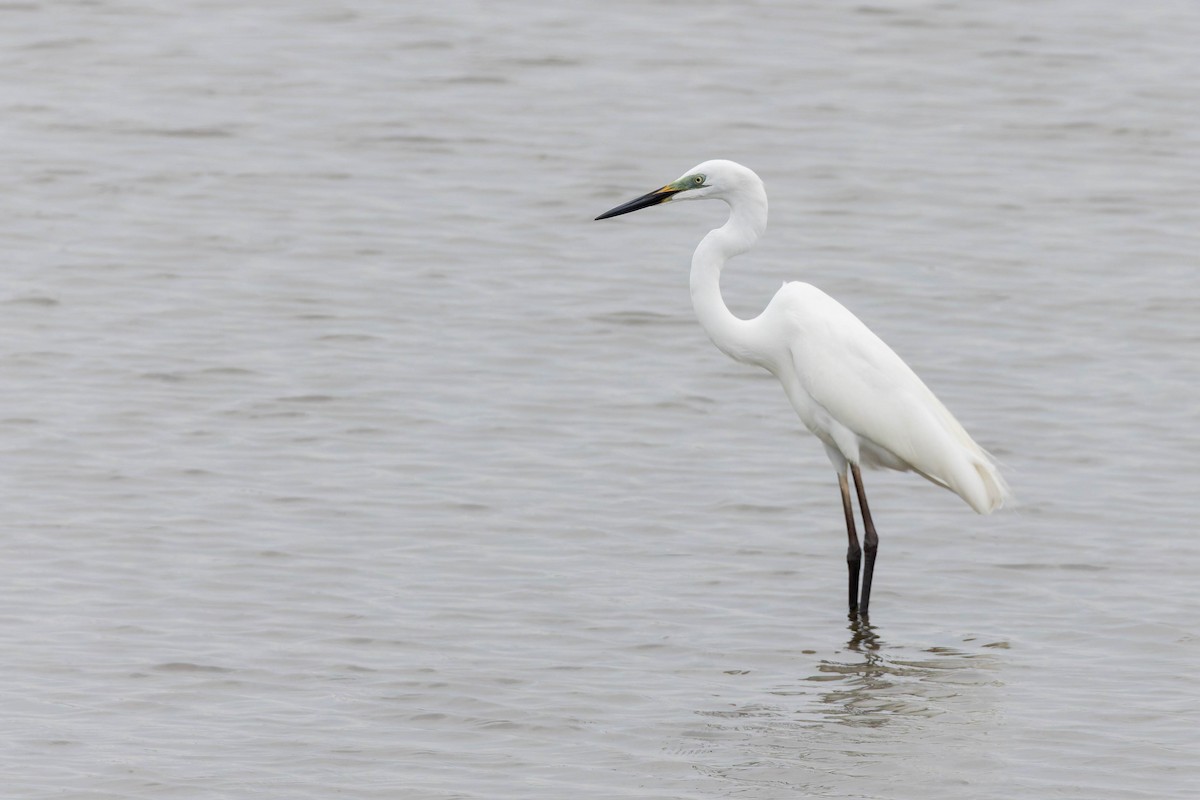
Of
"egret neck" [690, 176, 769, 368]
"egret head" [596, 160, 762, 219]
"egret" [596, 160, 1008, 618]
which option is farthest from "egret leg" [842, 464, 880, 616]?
"egret head" [596, 160, 762, 219]

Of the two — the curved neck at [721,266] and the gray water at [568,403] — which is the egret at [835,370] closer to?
the curved neck at [721,266]

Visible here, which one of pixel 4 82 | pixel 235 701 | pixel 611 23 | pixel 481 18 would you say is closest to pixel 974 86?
pixel 611 23

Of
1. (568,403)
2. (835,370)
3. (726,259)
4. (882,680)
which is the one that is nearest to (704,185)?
(726,259)

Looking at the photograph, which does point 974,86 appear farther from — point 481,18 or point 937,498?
point 937,498

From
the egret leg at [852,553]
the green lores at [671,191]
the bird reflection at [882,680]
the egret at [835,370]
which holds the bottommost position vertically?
the bird reflection at [882,680]

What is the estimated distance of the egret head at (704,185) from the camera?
6.85m

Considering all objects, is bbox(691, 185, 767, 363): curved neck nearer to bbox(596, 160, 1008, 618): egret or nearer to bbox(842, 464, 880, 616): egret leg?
bbox(596, 160, 1008, 618): egret

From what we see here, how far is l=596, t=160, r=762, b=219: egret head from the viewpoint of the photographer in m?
6.85

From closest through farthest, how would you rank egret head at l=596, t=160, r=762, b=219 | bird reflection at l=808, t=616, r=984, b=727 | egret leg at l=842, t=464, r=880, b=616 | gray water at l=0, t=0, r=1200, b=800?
gray water at l=0, t=0, r=1200, b=800
bird reflection at l=808, t=616, r=984, b=727
egret leg at l=842, t=464, r=880, b=616
egret head at l=596, t=160, r=762, b=219

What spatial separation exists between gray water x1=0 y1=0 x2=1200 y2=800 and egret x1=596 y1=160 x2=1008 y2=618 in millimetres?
381

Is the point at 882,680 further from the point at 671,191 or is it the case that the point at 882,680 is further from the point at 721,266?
the point at 671,191

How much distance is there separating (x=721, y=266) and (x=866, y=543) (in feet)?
3.53

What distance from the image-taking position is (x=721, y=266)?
7027 millimetres

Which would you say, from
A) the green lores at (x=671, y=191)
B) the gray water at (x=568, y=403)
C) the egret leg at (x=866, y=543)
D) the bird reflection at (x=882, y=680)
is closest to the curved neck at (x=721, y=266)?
the green lores at (x=671, y=191)
